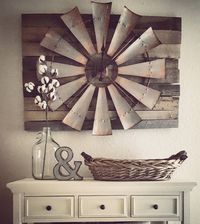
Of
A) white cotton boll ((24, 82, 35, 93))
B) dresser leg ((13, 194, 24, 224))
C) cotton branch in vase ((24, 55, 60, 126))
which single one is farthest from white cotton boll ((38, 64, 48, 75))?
dresser leg ((13, 194, 24, 224))

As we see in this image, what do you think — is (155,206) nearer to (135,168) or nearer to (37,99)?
(135,168)

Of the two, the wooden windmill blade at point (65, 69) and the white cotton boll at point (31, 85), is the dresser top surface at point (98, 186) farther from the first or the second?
the wooden windmill blade at point (65, 69)

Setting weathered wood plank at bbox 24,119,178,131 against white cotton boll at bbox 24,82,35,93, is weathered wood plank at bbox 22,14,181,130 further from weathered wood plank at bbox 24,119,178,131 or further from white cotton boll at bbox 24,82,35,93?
white cotton boll at bbox 24,82,35,93

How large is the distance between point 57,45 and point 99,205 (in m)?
1.16

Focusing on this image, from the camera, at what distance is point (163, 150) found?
3146 mm

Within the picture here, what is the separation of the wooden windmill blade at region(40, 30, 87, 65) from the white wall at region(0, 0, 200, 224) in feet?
0.65

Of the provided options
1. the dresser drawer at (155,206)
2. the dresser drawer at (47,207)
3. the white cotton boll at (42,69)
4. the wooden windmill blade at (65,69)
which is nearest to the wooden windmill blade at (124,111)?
the wooden windmill blade at (65,69)

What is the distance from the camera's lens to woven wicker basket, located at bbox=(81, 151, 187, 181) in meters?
2.65

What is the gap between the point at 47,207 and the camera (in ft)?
8.55

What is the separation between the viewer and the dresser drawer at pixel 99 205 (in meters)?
2.60

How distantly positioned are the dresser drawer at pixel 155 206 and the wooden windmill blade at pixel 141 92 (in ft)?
2.41

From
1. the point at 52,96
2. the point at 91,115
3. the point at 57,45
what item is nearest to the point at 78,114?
the point at 91,115

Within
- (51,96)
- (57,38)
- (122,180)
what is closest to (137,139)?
(122,180)

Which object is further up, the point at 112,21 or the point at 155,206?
the point at 112,21
